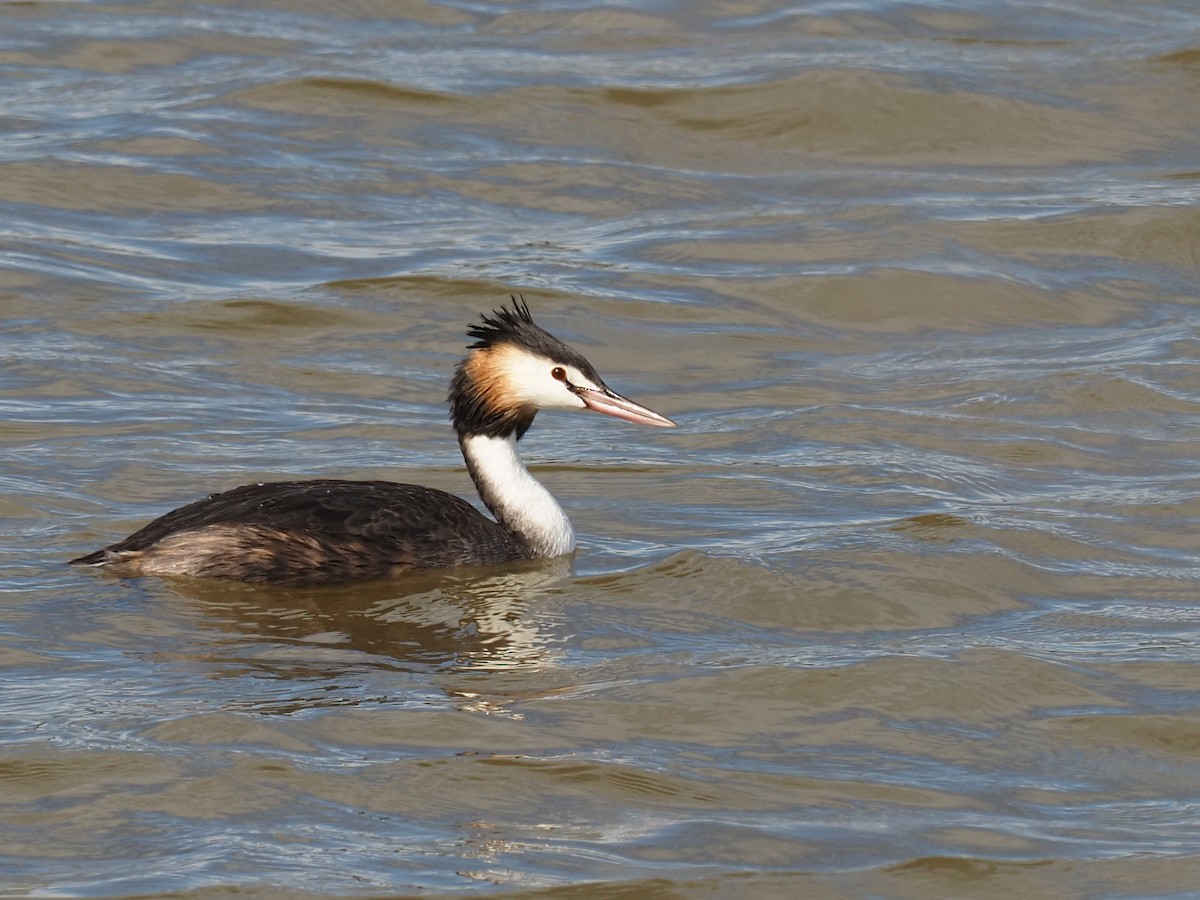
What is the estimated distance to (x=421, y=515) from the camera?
825 cm

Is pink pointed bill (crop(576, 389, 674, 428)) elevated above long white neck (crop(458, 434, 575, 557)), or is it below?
above

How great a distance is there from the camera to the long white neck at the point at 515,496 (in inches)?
337

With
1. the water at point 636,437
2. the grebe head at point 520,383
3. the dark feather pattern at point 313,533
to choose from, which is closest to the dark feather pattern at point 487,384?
the grebe head at point 520,383

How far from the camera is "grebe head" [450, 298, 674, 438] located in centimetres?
861

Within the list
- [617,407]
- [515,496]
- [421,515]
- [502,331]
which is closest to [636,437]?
[617,407]

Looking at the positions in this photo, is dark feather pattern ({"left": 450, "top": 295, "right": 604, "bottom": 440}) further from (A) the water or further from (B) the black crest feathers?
(A) the water

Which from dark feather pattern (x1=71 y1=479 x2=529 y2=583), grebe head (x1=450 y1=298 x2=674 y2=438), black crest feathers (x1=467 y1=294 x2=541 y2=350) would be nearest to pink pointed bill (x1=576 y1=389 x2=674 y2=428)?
grebe head (x1=450 y1=298 x2=674 y2=438)

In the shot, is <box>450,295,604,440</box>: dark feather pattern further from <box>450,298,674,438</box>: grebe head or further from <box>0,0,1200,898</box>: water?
<box>0,0,1200,898</box>: water

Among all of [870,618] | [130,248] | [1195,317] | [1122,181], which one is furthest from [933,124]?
[870,618]

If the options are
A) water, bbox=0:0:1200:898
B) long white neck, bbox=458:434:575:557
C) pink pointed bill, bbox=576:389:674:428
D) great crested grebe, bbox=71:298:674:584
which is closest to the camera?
water, bbox=0:0:1200:898

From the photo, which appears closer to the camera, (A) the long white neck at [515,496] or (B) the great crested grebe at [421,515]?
(B) the great crested grebe at [421,515]

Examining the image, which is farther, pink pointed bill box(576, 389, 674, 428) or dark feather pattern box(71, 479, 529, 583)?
pink pointed bill box(576, 389, 674, 428)

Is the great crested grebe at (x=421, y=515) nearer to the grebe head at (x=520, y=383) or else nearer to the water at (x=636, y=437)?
the grebe head at (x=520, y=383)

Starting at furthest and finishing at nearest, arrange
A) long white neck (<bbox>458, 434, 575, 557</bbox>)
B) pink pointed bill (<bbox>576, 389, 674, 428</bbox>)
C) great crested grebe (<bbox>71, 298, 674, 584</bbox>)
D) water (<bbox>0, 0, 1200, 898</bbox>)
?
pink pointed bill (<bbox>576, 389, 674, 428</bbox>)
long white neck (<bbox>458, 434, 575, 557</bbox>)
great crested grebe (<bbox>71, 298, 674, 584</bbox>)
water (<bbox>0, 0, 1200, 898</bbox>)
